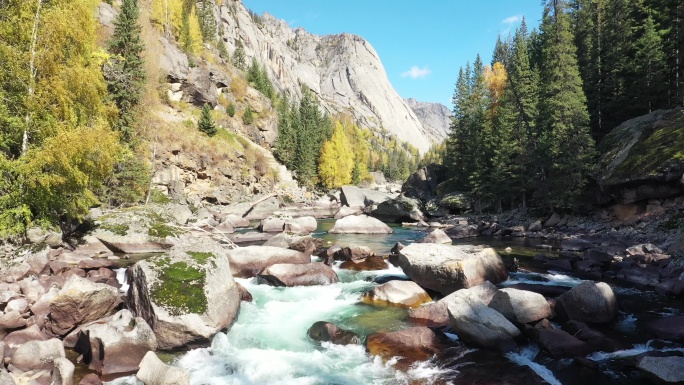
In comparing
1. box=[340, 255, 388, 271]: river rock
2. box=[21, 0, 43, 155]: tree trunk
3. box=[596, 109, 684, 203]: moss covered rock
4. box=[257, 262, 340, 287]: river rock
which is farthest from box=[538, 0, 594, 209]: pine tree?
box=[21, 0, 43, 155]: tree trunk

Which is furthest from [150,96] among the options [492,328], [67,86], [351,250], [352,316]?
[492,328]

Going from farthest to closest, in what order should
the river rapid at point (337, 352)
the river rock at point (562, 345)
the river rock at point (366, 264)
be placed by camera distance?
the river rock at point (366, 264), the river rock at point (562, 345), the river rapid at point (337, 352)

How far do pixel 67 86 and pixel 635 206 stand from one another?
31977mm

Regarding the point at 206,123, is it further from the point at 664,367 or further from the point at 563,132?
the point at 664,367

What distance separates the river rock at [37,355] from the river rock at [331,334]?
5.56 m

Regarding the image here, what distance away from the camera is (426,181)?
63.6 meters

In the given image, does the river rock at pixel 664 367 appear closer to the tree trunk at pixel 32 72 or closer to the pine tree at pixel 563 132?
the tree trunk at pixel 32 72

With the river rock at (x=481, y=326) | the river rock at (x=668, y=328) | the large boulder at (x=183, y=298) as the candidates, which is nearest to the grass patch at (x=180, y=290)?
the large boulder at (x=183, y=298)

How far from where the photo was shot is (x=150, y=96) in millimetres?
34531

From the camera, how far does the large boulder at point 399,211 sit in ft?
132

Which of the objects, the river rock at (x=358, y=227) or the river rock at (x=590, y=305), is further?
the river rock at (x=358, y=227)

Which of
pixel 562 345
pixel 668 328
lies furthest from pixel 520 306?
pixel 668 328

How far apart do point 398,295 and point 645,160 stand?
21672 millimetres

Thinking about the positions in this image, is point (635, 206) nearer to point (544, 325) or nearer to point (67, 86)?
point (544, 325)
